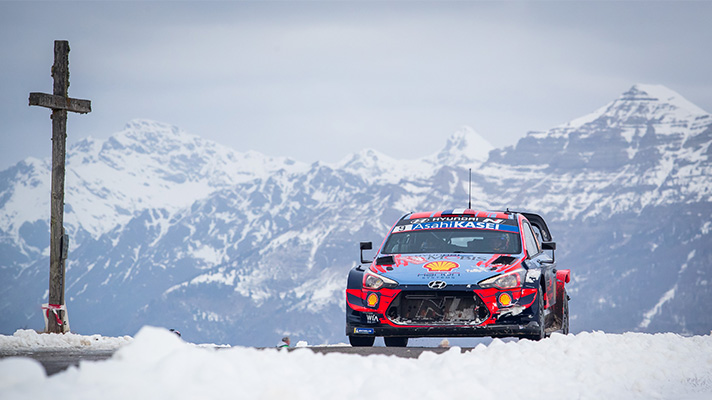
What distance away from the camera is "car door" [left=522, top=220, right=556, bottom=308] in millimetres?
12587

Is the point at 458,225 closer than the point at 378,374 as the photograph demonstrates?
No

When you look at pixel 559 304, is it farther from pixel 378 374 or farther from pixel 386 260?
pixel 378 374

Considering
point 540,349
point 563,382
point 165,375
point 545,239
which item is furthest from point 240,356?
point 545,239

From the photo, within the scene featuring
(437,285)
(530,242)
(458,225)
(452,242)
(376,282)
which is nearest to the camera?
(437,285)

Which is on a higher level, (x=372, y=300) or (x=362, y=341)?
(x=372, y=300)

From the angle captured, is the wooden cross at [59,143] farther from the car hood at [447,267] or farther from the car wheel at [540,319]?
the car wheel at [540,319]

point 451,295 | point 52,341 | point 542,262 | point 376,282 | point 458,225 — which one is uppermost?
point 458,225

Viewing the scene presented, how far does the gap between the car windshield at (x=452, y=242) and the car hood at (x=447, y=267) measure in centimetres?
43

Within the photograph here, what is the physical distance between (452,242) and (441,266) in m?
1.27

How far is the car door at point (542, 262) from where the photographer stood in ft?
41.3

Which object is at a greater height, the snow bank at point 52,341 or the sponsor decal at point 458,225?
the sponsor decal at point 458,225

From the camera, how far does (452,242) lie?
512 inches

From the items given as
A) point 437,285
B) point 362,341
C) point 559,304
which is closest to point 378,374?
point 437,285

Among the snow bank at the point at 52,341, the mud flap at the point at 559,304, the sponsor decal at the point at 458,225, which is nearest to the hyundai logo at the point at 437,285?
the sponsor decal at the point at 458,225
